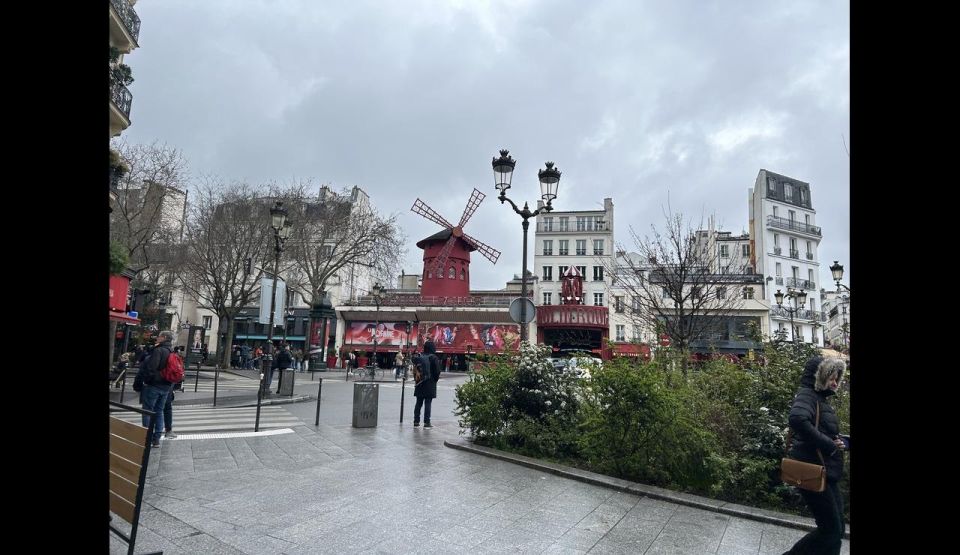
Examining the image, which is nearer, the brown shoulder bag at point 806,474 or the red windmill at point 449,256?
the brown shoulder bag at point 806,474

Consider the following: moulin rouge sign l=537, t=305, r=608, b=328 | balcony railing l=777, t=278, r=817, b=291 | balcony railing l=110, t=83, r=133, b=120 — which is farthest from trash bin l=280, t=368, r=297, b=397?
balcony railing l=777, t=278, r=817, b=291

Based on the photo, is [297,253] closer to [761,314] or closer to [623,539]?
[623,539]

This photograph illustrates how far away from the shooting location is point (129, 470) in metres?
3.18

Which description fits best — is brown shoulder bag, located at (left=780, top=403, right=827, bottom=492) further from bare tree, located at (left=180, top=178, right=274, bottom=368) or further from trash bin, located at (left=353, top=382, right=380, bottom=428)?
bare tree, located at (left=180, top=178, right=274, bottom=368)

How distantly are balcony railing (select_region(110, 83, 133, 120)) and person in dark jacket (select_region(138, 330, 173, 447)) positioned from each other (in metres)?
9.91

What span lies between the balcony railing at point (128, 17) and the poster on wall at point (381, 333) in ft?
94.7

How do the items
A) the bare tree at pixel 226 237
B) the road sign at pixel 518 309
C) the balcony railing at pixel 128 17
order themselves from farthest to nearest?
the bare tree at pixel 226 237 → the balcony railing at pixel 128 17 → the road sign at pixel 518 309

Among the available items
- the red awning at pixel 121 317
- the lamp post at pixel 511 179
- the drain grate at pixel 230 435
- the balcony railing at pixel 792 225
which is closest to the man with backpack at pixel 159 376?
the drain grate at pixel 230 435

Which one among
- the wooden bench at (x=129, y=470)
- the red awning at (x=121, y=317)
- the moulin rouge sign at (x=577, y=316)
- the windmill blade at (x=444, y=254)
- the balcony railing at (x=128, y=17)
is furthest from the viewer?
the windmill blade at (x=444, y=254)

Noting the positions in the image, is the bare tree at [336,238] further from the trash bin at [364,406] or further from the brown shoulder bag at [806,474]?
the brown shoulder bag at [806,474]

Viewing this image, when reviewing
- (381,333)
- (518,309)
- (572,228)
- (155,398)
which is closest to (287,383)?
(155,398)

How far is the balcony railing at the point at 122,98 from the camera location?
1445cm

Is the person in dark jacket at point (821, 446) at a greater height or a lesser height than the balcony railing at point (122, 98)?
lesser
